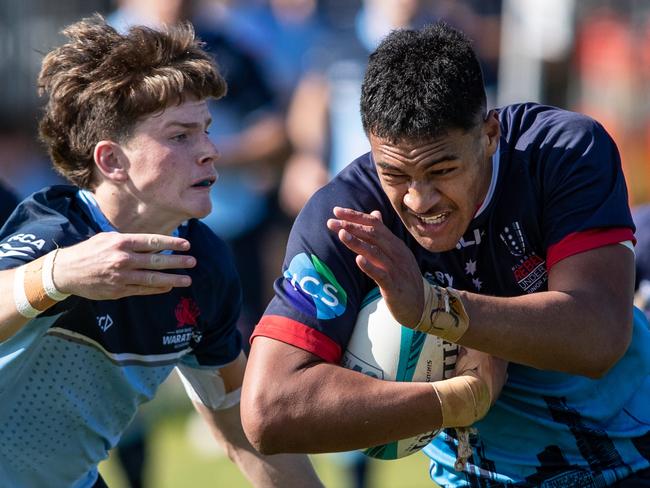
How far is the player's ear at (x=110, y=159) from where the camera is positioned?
467 cm

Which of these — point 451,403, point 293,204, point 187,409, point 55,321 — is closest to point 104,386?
point 55,321

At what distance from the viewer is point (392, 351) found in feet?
13.4

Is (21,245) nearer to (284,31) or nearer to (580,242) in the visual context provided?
(580,242)

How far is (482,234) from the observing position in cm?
425

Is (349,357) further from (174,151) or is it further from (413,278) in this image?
(174,151)

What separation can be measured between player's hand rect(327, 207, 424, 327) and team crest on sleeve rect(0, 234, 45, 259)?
41.5 inches

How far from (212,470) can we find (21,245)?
5000mm

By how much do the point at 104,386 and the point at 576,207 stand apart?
1808mm

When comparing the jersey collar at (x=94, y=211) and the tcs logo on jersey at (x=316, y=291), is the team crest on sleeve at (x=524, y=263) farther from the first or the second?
the jersey collar at (x=94, y=211)

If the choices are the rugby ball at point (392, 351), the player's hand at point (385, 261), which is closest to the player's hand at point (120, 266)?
the player's hand at point (385, 261)

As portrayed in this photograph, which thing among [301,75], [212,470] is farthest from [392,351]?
[301,75]

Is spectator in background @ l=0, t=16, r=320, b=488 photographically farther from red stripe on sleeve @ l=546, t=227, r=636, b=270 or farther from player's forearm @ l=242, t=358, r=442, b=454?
red stripe on sleeve @ l=546, t=227, r=636, b=270

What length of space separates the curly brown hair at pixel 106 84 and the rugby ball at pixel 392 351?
1.15 meters

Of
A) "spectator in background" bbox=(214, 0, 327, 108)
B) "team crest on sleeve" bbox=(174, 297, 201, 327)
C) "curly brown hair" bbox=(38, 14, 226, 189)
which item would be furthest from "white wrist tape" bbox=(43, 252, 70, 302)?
"spectator in background" bbox=(214, 0, 327, 108)
